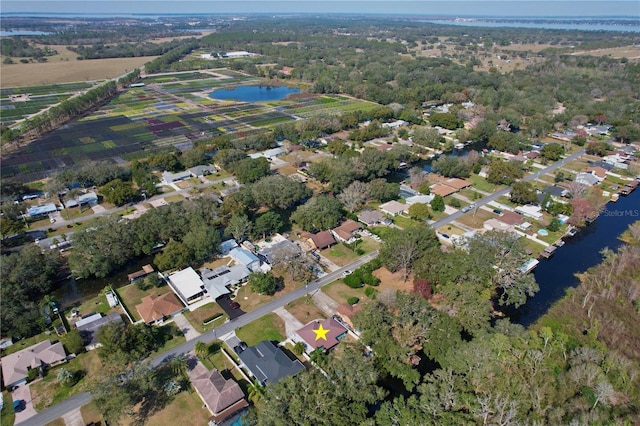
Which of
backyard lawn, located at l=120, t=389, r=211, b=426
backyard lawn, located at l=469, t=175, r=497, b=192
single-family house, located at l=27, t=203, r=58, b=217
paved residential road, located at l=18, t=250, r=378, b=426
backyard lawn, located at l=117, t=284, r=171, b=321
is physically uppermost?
single-family house, located at l=27, t=203, r=58, b=217

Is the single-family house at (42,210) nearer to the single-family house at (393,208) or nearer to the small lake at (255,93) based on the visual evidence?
the single-family house at (393,208)

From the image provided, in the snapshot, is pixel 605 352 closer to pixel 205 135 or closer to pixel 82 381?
pixel 82 381

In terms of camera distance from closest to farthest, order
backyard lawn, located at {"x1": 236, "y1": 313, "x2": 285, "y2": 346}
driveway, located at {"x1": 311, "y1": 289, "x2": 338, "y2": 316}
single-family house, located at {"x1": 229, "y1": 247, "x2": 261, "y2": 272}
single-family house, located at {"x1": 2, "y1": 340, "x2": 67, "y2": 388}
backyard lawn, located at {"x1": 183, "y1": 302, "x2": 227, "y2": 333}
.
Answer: single-family house, located at {"x1": 2, "y1": 340, "x2": 67, "y2": 388} < backyard lawn, located at {"x1": 236, "y1": 313, "x2": 285, "y2": 346} < backyard lawn, located at {"x1": 183, "y1": 302, "x2": 227, "y2": 333} < driveway, located at {"x1": 311, "y1": 289, "x2": 338, "y2": 316} < single-family house, located at {"x1": 229, "y1": 247, "x2": 261, "y2": 272}

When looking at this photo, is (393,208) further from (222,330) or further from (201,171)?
(201,171)

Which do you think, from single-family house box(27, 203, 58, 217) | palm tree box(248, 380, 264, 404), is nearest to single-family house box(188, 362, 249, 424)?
palm tree box(248, 380, 264, 404)

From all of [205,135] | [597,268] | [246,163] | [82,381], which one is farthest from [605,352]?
[205,135]

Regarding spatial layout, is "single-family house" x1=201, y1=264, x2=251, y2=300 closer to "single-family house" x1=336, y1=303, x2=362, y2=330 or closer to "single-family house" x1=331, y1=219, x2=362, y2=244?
"single-family house" x1=336, y1=303, x2=362, y2=330

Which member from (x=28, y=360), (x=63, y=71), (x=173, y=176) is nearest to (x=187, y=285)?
(x=28, y=360)
